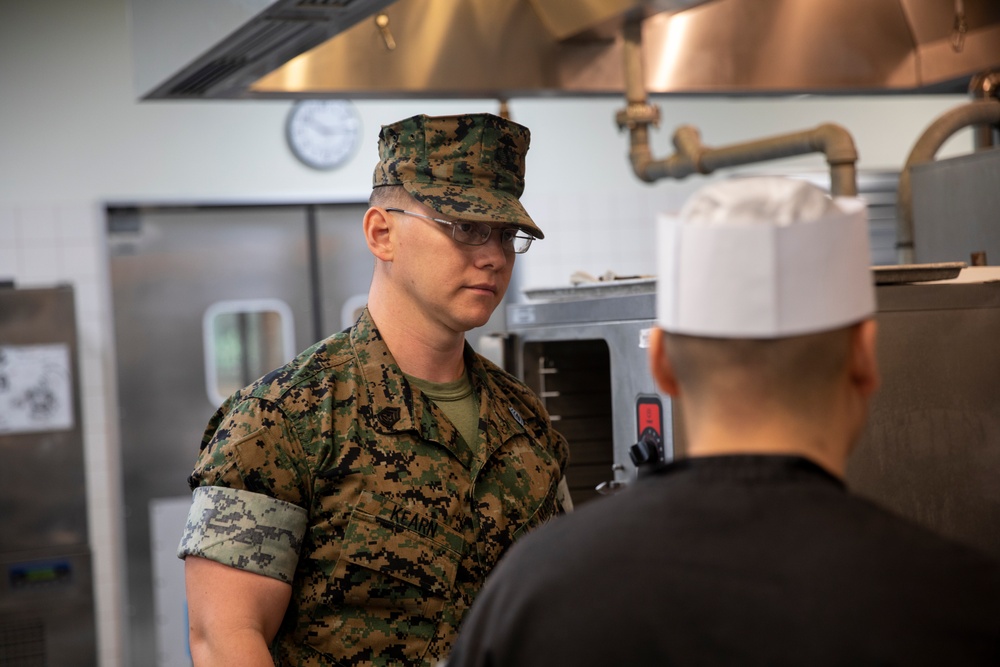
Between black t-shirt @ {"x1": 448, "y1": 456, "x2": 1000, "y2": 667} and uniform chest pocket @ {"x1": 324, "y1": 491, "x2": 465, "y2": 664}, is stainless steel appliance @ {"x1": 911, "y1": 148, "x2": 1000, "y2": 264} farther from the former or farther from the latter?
black t-shirt @ {"x1": 448, "y1": 456, "x2": 1000, "y2": 667}

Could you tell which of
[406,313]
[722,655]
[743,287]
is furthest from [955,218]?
[722,655]

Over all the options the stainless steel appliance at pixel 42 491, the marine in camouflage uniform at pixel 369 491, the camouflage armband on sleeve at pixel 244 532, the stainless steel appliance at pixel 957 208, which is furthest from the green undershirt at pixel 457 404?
the stainless steel appliance at pixel 42 491

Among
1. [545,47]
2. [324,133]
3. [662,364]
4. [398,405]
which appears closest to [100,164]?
[324,133]

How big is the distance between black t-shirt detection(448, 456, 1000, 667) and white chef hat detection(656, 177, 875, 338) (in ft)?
0.36

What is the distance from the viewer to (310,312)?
4922 millimetres

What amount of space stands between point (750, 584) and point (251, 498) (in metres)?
0.87

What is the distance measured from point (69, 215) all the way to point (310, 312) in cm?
105

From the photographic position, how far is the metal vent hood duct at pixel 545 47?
7.36ft

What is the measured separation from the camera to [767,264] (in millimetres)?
883

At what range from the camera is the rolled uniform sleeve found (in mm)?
1477

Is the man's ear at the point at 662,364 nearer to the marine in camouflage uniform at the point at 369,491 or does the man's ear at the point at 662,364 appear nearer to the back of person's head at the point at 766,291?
the back of person's head at the point at 766,291

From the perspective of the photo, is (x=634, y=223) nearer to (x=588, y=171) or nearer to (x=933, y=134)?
(x=588, y=171)

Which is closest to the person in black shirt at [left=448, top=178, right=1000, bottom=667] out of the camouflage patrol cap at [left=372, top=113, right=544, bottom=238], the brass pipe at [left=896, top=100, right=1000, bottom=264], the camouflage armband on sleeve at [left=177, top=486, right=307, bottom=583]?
the camouflage armband on sleeve at [left=177, top=486, right=307, bottom=583]

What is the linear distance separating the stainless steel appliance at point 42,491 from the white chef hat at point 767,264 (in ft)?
12.3
